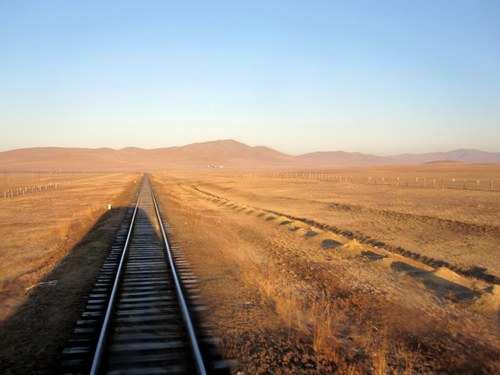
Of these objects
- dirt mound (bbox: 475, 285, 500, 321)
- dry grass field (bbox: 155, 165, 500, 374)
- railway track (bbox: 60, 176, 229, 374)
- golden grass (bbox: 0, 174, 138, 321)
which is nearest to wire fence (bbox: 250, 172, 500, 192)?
dry grass field (bbox: 155, 165, 500, 374)

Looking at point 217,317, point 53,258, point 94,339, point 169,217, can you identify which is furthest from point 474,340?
point 169,217

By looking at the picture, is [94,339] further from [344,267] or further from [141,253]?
[344,267]

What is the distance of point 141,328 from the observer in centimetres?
703

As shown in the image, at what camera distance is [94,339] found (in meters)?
6.59

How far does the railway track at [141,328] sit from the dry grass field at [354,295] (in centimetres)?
54

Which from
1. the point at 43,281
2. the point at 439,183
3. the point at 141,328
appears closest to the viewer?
the point at 141,328

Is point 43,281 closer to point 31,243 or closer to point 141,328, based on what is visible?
point 141,328

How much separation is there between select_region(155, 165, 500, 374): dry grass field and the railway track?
538 mm

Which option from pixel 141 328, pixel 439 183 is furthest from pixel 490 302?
pixel 439 183

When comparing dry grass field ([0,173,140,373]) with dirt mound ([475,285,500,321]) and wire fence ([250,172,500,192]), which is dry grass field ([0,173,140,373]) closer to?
dirt mound ([475,285,500,321])

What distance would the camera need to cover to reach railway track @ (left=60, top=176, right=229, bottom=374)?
5.77m

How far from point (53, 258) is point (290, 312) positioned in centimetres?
928

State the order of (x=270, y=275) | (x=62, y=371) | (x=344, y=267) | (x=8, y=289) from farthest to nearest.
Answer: (x=344, y=267)
(x=270, y=275)
(x=8, y=289)
(x=62, y=371)

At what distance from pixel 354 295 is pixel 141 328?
4914 millimetres
